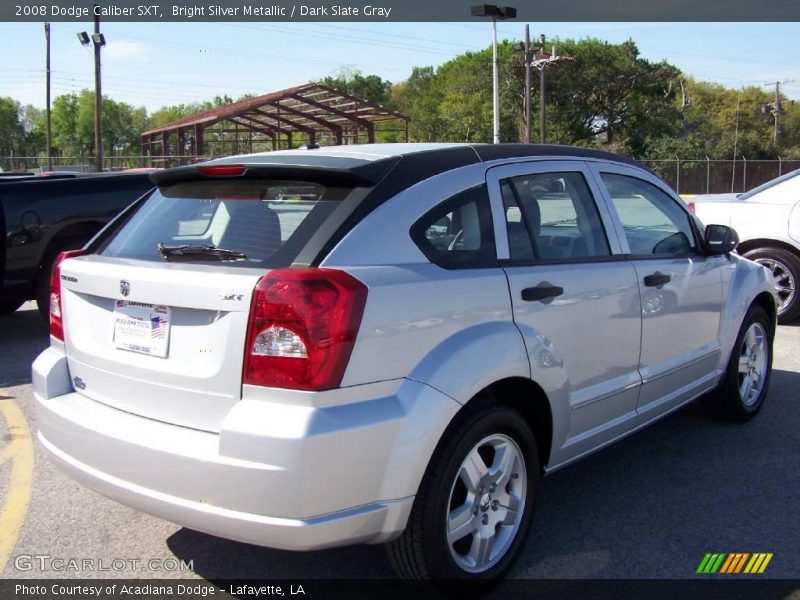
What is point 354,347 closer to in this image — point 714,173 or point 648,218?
point 648,218

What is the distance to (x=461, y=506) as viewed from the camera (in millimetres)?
3086

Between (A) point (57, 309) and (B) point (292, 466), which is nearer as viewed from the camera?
(B) point (292, 466)

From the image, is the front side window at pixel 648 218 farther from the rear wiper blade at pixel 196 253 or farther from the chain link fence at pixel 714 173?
the chain link fence at pixel 714 173

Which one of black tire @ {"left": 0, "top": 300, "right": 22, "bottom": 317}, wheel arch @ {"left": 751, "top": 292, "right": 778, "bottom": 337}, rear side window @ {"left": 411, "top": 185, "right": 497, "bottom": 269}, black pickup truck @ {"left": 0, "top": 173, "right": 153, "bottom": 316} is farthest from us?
black tire @ {"left": 0, "top": 300, "right": 22, "bottom": 317}

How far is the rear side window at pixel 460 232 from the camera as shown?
3.03m

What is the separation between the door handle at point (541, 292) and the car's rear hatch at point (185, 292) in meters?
0.88

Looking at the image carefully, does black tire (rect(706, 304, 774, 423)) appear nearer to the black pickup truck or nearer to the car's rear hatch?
the car's rear hatch

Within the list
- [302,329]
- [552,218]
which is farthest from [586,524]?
[302,329]

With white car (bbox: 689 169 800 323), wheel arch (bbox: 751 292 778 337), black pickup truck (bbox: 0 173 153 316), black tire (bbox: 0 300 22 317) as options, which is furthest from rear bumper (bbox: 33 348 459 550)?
white car (bbox: 689 169 800 323)

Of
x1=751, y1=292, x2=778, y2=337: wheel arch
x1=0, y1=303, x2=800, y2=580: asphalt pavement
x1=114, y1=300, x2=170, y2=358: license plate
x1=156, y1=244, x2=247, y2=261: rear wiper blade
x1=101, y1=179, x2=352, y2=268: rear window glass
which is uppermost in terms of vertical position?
x1=101, y1=179, x2=352, y2=268: rear window glass

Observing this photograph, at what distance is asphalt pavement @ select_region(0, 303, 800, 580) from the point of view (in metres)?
3.39

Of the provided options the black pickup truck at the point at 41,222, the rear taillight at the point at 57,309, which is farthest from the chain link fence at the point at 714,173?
the rear taillight at the point at 57,309

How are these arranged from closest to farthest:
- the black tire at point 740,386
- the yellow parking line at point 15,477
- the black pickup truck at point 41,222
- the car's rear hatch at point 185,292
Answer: the car's rear hatch at point 185,292, the yellow parking line at point 15,477, the black tire at point 740,386, the black pickup truck at point 41,222

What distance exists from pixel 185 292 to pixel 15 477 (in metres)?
2.32
